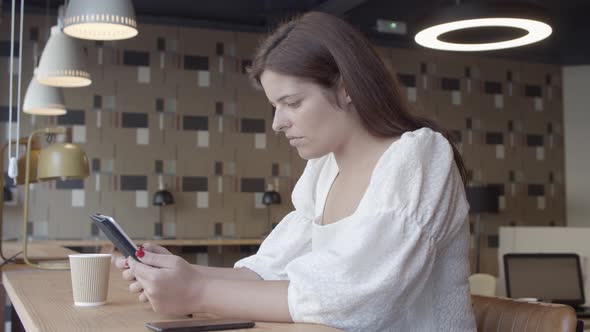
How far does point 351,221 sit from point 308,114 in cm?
25

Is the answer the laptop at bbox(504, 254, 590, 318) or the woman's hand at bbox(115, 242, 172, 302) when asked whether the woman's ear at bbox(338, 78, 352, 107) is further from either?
the laptop at bbox(504, 254, 590, 318)

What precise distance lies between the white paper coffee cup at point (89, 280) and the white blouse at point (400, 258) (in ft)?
1.33

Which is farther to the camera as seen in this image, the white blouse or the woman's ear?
the woman's ear

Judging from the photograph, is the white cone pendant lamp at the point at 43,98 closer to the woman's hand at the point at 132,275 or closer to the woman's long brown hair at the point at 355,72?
the woman's hand at the point at 132,275

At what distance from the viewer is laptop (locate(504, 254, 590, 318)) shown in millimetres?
4047

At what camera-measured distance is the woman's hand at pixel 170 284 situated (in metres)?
1.18

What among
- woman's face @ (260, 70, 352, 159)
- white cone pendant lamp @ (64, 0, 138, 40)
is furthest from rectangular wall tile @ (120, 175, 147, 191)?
woman's face @ (260, 70, 352, 159)

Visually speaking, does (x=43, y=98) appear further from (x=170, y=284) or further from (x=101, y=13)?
(x=170, y=284)

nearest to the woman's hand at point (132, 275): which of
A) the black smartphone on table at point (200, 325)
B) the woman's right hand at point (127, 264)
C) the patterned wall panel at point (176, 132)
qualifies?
the woman's right hand at point (127, 264)

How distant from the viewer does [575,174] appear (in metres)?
10.2

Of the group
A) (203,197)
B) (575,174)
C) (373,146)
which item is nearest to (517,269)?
(373,146)

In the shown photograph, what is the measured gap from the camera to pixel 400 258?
1.11 m

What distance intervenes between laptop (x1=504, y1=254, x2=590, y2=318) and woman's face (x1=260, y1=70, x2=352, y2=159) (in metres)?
2.94

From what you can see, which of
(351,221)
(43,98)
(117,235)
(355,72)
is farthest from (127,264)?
(43,98)
